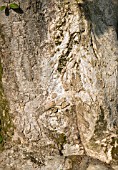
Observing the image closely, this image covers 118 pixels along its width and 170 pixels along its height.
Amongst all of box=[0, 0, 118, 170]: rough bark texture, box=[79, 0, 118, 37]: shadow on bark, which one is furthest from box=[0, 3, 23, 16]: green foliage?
box=[79, 0, 118, 37]: shadow on bark

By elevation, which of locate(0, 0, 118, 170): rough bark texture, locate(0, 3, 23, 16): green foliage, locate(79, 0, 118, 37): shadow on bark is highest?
locate(0, 3, 23, 16): green foliage

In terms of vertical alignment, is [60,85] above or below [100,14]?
below

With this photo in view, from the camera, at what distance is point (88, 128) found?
3572 mm

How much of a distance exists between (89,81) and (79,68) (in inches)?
5.5

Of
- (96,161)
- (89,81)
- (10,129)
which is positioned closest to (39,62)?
(89,81)

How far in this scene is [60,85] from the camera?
3.53 m

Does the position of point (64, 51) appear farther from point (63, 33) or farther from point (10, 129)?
point (10, 129)

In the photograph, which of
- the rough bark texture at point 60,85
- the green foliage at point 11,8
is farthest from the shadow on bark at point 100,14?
the green foliage at point 11,8

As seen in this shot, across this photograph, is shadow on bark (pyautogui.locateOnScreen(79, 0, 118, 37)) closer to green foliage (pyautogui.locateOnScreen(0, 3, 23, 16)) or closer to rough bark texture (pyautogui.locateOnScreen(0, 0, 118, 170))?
rough bark texture (pyautogui.locateOnScreen(0, 0, 118, 170))

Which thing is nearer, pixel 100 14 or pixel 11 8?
pixel 11 8

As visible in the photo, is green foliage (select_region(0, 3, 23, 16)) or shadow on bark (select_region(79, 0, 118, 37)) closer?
green foliage (select_region(0, 3, 23, 16))

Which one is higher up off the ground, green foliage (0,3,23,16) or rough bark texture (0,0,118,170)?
green foliage (0,3,23,16)

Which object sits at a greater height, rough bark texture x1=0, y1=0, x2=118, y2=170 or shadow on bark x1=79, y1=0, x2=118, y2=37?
shadow on bark x1=79, y1=0, x2=118, y2=37

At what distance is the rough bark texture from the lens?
339 centimetres
